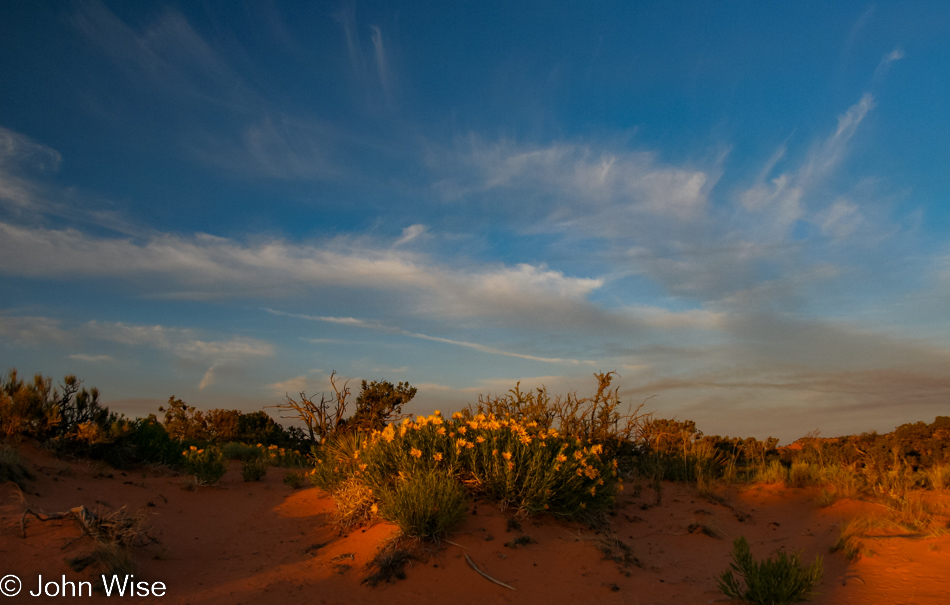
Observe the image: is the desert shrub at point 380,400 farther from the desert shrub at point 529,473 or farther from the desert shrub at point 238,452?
the desert shrub at point 529,473

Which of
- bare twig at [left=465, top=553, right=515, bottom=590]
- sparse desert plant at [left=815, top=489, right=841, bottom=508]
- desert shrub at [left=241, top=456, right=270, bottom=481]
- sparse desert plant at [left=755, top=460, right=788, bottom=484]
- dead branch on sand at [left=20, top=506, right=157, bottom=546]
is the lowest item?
bare twig at [left=465, top=553, right=515, bottom=590]

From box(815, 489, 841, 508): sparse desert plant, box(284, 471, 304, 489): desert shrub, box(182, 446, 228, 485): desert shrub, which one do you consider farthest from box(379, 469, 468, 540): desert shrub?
box(815, 489, 841, 508): sparse desert plant

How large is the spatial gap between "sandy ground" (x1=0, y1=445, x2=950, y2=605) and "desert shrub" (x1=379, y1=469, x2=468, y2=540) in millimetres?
266

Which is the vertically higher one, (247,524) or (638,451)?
(638,451)

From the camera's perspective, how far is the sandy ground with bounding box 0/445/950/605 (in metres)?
5.61

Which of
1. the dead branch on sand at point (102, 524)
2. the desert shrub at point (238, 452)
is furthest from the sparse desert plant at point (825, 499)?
the desert shrub at point (238, 452)

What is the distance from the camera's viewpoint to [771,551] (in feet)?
24.9

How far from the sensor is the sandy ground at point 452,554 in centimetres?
561

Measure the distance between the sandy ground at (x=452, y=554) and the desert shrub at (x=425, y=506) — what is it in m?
0.27

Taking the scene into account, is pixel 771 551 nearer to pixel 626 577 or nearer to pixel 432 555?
pixel 626 577

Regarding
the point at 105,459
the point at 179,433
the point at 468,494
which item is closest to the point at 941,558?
the point at 468,494

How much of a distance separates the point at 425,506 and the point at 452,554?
59 centimetres

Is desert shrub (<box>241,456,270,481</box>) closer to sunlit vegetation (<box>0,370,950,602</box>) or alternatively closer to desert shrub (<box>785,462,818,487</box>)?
sunlit vegetation (<box>0,370,950,602</box>)

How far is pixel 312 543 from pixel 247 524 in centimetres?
185
